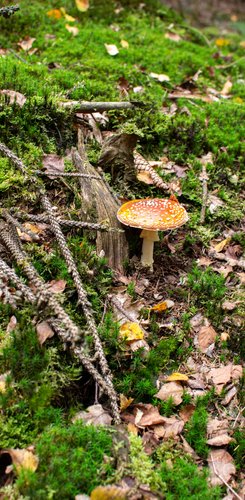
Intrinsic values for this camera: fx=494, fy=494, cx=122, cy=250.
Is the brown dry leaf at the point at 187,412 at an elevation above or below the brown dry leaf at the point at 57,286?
below

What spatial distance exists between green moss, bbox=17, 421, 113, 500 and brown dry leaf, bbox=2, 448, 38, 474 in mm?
36

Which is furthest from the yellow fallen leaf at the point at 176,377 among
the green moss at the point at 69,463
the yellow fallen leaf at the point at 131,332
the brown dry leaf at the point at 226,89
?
the brown dry leaf at the point at 226,89

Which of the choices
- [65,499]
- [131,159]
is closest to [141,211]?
[131,159]

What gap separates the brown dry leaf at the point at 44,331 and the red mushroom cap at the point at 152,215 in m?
1.23

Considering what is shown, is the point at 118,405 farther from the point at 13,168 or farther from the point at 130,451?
the point at 13,168

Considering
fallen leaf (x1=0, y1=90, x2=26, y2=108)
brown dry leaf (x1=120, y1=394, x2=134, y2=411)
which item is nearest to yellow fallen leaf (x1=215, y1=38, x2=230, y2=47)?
fallen leaf (x1=0, y1=90, x2=26, y2=108)

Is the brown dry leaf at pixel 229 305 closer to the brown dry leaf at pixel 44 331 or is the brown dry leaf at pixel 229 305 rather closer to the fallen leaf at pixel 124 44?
the brown dry leaf at pixel 44 331

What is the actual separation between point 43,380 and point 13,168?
2.09 meters

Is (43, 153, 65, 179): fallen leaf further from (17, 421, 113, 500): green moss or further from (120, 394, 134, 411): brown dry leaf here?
(17, 421, 113, 500): green moss

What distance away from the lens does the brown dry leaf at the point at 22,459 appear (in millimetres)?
2856

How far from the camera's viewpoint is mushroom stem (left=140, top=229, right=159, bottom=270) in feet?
14.7

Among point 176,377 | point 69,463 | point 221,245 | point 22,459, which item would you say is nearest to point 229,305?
point 221,245

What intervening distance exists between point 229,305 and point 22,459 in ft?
7.58

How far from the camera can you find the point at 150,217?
167 inches
